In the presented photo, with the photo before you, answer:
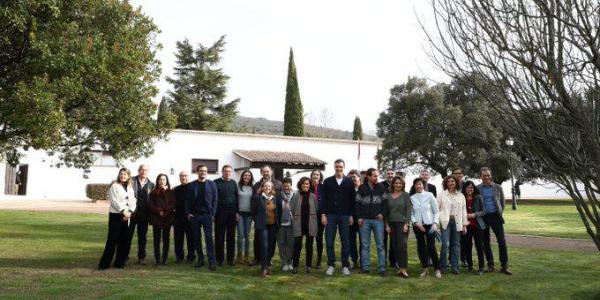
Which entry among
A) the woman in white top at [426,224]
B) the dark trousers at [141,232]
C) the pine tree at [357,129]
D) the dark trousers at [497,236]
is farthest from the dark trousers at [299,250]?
the pine tree at [357,129]

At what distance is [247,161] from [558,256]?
22755 millimetres

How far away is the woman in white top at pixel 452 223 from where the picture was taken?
26.6 feet

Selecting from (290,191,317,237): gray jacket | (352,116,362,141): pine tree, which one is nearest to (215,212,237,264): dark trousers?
(290,191,317,237): gray jacket

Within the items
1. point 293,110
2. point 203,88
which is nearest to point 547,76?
point 293,110

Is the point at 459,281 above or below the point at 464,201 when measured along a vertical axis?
below

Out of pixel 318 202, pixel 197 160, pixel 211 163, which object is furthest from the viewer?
pixel 211 163

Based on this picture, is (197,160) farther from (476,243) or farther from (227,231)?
(476,243)

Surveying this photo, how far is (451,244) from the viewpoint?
26.9 feet

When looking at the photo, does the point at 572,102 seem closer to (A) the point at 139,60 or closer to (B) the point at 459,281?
(B) the point at 459,281

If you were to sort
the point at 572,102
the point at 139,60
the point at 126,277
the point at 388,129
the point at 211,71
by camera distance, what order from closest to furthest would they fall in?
1. the point at 572,102
2. the point at 126,277
3. the point at 139,60
4. the point at 388,129
5. the point at 211,71

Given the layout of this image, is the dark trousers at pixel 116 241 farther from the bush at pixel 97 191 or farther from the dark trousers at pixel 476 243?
the bush at pixel 97 191

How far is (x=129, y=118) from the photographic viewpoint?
12.1m

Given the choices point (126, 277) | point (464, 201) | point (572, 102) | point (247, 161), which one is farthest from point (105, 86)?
point (247, 161)

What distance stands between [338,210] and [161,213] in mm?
3072
